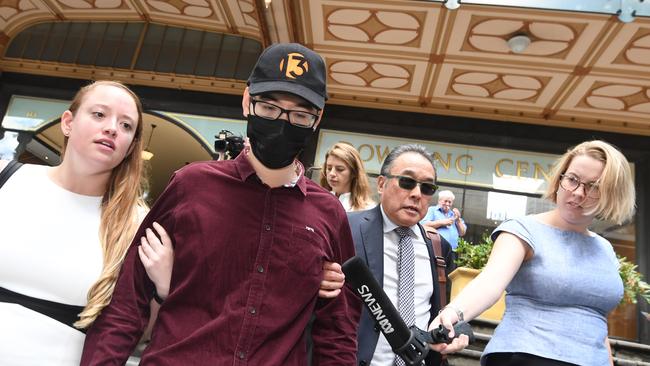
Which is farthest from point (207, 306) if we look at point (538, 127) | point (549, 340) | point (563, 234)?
point (538, 127)

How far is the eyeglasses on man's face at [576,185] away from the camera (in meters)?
1.81

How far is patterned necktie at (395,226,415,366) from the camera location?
6.79 feet

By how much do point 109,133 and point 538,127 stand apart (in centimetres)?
850

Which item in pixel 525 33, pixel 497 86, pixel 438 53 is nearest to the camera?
pixel 525 33

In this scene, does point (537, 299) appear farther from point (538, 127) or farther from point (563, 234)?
point (538, 127)

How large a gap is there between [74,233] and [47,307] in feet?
0.78

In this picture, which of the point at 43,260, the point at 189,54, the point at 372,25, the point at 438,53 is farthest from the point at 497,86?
the point at 43,260

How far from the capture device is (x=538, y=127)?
880 cm

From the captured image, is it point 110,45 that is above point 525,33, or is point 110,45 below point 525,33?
above

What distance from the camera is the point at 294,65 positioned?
1.33 meters

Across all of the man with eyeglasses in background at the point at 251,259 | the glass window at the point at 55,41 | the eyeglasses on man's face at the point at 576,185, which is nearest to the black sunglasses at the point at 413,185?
the eyeglasses on man's face at the point at 576,185

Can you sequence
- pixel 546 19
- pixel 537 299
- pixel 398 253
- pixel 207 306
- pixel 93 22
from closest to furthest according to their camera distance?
pixel 207 306 < pixel 537 299 < pixel 398 253 < pixel 546 19 < pixel 93 22

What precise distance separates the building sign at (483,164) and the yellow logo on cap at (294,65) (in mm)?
7493

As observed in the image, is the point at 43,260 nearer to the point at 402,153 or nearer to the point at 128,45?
the point at 402,153
